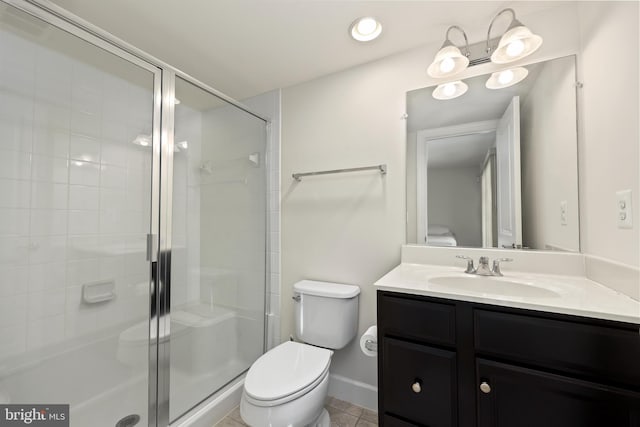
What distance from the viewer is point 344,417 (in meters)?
1.49

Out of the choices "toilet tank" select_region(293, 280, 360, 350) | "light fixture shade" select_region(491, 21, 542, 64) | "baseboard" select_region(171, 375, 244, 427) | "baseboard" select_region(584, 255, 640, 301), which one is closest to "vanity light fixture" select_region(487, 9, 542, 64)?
"light fixture shade" select_region(491, 21, 542, 64)

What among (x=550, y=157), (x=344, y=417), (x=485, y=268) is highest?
(x=550, y=157)

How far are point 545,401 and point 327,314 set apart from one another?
983mm

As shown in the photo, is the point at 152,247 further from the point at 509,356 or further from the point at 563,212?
the point at 563,212

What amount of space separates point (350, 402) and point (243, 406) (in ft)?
2.67

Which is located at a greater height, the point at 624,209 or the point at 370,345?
the point at 624,209

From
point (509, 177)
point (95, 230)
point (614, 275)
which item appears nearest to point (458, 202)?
point (509, 177)

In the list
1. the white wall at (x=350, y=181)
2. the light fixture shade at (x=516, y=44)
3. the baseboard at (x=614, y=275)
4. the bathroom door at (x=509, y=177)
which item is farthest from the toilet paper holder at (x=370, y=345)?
the light fixture shade at (x=516, y=44)

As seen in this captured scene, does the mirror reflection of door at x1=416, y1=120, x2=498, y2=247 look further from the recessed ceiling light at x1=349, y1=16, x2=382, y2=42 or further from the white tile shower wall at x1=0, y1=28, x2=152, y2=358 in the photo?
the white tile shower wall at x1=0, y1=28, x2=152, y2=358

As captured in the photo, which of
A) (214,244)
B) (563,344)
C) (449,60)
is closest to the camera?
(563,344)

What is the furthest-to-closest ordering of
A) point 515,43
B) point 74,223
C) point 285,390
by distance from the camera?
1. point 74,223
2. point 515,43
3. point 285,390

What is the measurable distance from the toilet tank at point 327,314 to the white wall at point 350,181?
0.33 ft

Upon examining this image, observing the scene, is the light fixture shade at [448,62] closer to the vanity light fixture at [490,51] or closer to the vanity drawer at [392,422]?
the vanity light fixture at [490,51]

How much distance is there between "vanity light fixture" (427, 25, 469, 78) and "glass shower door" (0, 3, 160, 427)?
1444 mm
